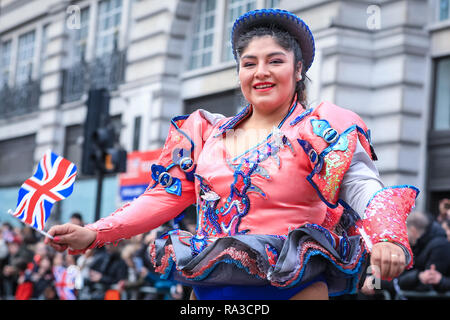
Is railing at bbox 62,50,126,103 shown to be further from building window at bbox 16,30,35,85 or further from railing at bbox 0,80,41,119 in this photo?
building window at bbox 16,30,35,85

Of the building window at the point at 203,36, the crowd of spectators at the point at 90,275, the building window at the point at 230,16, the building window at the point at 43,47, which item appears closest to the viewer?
the crowd of spectators at the point at 90,275

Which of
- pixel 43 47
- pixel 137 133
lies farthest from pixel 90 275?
pixel 43 47

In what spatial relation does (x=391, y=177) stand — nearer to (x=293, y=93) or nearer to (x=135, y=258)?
(x=135, y=258)

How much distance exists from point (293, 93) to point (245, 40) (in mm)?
273

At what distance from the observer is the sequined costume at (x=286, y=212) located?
248 centimetres

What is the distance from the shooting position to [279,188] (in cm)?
263

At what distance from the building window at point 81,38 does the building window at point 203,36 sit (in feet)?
15.3

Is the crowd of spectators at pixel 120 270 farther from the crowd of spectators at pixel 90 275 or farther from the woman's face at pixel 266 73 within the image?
the woman's face at pixel 266 73

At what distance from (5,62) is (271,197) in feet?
77.4

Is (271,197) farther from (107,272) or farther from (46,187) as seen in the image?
(107,272)

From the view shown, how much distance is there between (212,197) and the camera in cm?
278

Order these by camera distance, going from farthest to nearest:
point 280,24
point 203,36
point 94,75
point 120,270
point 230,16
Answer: point 94,75
point 203,36
point 230,16
point 120,270
point 280,24

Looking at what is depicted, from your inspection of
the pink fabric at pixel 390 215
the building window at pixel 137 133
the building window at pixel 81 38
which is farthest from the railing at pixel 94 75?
the pink fabric at pixel 390 215

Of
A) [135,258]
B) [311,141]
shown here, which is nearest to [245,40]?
[311,141]
